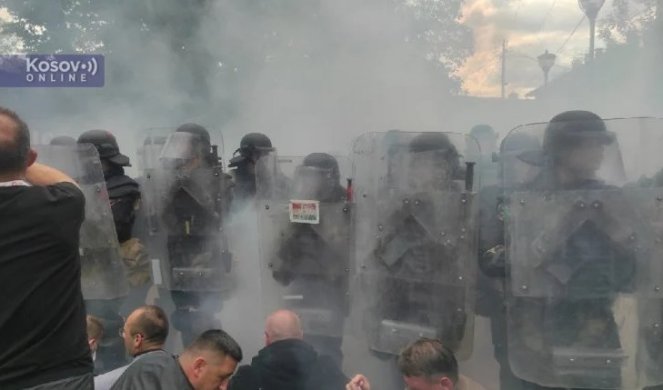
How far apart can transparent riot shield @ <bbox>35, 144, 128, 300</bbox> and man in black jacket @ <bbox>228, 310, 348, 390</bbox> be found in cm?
90

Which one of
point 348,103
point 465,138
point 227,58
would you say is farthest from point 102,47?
point 465,138

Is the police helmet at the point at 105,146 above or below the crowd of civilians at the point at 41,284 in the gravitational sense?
above

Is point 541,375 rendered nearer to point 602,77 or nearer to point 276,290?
point 276,290

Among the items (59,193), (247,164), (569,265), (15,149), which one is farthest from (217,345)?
(247,164)

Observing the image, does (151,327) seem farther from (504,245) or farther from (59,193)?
(504,245)

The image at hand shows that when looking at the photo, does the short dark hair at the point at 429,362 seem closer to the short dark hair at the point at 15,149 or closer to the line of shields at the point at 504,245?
the line of shields at the point at 504,245

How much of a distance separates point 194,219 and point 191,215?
0.02 metres

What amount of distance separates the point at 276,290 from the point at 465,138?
3.45ft

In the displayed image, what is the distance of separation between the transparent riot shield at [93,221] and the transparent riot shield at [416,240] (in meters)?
1.14

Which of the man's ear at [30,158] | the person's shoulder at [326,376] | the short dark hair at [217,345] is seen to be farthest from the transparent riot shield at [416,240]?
the man's ear at [30,158]

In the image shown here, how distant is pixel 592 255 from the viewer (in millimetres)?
2164

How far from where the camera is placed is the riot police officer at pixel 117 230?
295 centimetres

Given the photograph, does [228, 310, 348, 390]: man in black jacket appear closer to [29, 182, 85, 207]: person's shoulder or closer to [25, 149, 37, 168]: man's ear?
[29, 182, 85, 207]: person's shoulder

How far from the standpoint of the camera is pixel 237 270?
3311 millimetres
